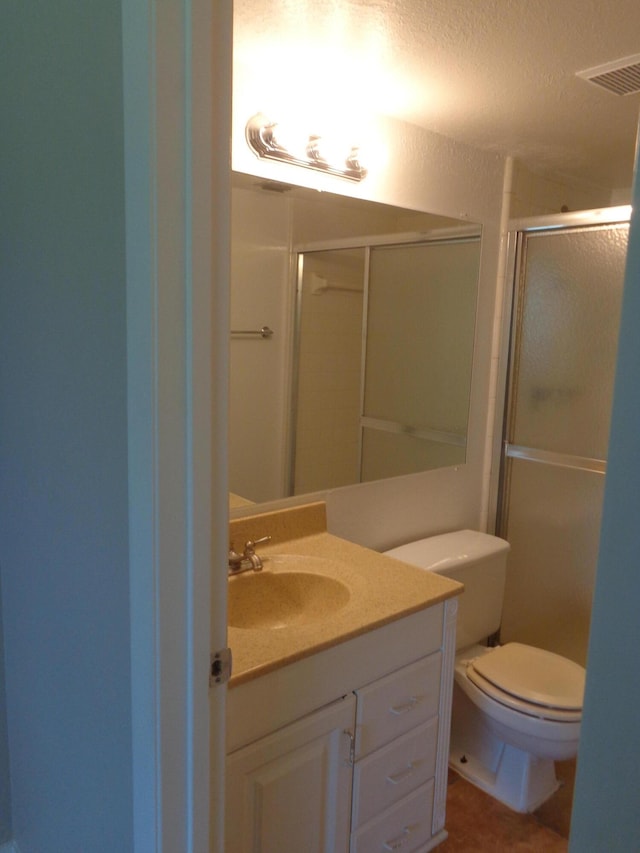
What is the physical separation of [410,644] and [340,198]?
1303mm

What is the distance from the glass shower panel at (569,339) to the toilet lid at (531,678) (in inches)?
30.1

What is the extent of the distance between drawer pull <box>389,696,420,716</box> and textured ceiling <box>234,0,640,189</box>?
5.23ft

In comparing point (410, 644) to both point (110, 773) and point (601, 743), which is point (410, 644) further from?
point (601, 743)

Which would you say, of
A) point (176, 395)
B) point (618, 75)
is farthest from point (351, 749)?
point (618, 75)

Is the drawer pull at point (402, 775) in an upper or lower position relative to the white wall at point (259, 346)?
lower

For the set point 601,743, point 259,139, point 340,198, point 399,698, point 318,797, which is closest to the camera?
point 601,743

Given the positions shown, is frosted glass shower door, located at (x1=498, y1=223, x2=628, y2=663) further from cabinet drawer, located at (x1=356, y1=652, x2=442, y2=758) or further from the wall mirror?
cabinet drawer, located at (x1=356, y1=652, x2=442, y2=758)

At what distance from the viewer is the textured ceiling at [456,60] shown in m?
1.41

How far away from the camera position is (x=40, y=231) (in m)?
1.17

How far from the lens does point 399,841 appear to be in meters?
1.70

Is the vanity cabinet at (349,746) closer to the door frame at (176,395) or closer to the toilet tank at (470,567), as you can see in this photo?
the door frame at (176,395)

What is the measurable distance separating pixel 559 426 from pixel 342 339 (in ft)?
3.26

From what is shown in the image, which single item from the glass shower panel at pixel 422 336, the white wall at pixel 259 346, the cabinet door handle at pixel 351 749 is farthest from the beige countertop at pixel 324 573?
the glass shower panel at pixel 422 336

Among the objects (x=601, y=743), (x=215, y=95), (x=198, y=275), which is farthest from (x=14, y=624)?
(x=601, y=743)
